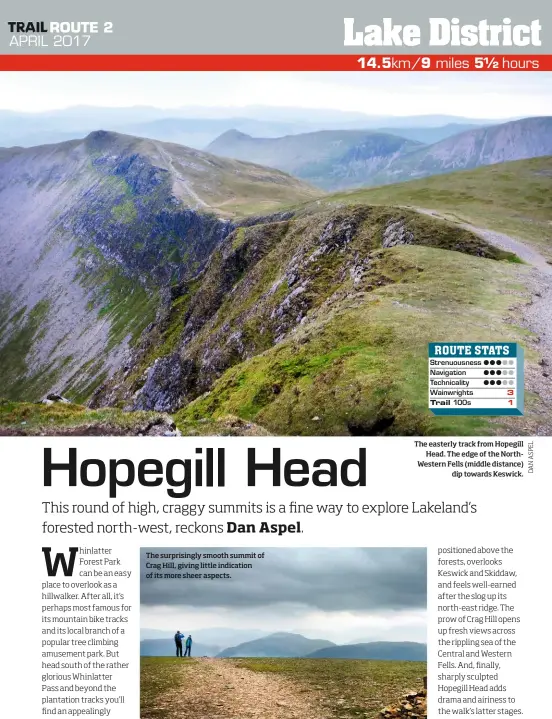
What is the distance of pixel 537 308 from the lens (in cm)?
3244

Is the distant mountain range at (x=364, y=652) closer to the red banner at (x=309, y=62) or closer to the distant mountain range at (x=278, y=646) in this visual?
the distant mountain range at (x=278, y=646)

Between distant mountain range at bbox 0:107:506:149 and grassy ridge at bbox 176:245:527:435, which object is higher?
distant mountain range at bbox 0:107:506:149

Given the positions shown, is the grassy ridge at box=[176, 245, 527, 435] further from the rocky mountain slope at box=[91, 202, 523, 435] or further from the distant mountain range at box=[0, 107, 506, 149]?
the distant mountain range at box=[0, 107, 506, 149]

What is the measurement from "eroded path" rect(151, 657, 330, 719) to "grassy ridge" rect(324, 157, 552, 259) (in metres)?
44.5

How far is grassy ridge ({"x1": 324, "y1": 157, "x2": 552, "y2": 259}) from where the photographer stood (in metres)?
65.0

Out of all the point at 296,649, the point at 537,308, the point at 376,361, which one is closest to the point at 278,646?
the point at 296,649

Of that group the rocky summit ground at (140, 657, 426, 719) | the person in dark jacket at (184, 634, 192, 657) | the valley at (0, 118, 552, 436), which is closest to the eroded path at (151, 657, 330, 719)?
the rocky summit ground at (140, 657, 426, 719)

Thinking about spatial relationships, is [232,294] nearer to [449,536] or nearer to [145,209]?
[449,536]

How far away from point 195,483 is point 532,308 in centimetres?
2195

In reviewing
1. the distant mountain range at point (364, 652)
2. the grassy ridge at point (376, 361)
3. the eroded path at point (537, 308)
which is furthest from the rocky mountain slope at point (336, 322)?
the distant mountain range at point (364, 652)

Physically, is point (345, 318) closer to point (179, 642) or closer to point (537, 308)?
point (537, 308)

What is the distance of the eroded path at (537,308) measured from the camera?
2234 cm

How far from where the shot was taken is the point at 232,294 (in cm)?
8312
